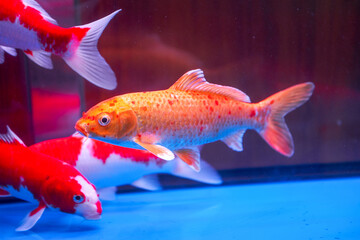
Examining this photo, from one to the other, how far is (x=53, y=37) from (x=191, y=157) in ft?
2.74

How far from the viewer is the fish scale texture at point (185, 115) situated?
4.53ft

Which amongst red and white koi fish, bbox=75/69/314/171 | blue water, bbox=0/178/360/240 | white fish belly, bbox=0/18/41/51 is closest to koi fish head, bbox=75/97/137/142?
red and white koi fish, bbox=75/69/314/171

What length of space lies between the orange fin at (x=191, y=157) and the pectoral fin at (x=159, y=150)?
0.20 meters

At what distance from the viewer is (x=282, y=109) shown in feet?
5.50

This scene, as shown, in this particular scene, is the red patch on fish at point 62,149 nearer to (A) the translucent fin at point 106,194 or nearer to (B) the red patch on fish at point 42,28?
(A) the translucent fin at point 106,194

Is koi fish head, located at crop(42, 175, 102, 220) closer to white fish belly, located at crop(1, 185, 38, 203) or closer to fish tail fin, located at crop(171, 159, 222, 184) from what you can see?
white fish belly, located at crop(1, 185, 38, 203)

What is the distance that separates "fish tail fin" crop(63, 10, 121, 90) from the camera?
137 cm

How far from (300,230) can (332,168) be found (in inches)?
52.1

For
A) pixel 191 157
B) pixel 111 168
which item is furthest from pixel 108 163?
pixel 191 157

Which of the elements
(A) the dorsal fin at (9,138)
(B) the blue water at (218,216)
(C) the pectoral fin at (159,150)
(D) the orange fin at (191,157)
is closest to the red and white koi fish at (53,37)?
(C) the pectoral fin at (159,150)

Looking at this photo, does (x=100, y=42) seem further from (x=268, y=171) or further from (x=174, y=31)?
(x=268, y=171)

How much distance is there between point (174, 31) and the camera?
7.63 feet

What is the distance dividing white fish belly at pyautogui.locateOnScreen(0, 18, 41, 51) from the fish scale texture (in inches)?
18.5

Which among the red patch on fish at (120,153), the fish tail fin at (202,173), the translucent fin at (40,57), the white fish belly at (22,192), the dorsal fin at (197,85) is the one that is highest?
the translucent fin at (40,57)
